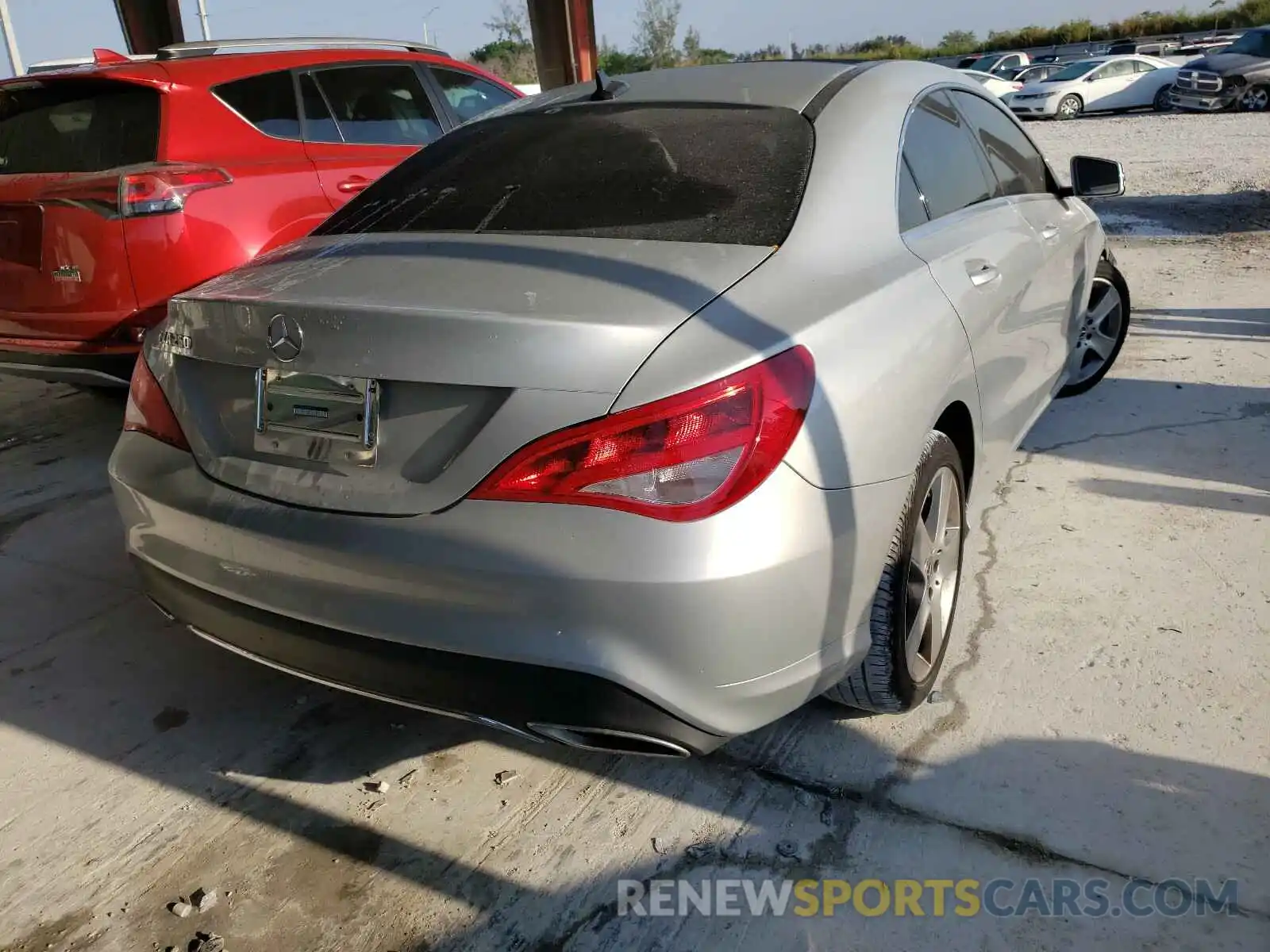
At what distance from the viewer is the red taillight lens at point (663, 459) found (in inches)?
69.6

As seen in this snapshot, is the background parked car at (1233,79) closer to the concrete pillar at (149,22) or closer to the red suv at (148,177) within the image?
the concrete pillar at (149,22)

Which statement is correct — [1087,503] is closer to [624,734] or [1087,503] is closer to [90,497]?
[624,734]

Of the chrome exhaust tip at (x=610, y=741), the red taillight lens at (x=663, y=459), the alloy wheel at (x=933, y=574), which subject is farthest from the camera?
the alloy wheel at (x=933, y=574)

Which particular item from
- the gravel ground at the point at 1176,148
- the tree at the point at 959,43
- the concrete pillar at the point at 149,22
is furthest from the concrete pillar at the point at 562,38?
the tree at the point at 959,43

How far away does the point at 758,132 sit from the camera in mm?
2592

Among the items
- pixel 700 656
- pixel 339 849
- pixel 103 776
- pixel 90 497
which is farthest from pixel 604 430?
pixel 90 497

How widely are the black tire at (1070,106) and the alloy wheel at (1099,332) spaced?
19129mm

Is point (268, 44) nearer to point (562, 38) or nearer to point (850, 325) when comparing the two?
point (850, 325)

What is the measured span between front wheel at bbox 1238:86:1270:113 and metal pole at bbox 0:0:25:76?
24088 mm

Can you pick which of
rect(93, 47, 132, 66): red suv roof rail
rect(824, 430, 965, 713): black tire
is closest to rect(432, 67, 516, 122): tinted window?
rect(93, 47, 132, 66): red suv roof rail

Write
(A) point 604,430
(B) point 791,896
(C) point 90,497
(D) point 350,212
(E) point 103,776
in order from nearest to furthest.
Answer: (A) point 604,430, (B) point 791,896, (E) point 103,776, (D) point 350,212, (C) point 90,497

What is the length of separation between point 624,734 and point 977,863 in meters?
0.82

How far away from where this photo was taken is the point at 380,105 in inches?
209

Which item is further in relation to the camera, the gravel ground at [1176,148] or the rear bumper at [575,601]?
the gravel ground at [1176,148]
